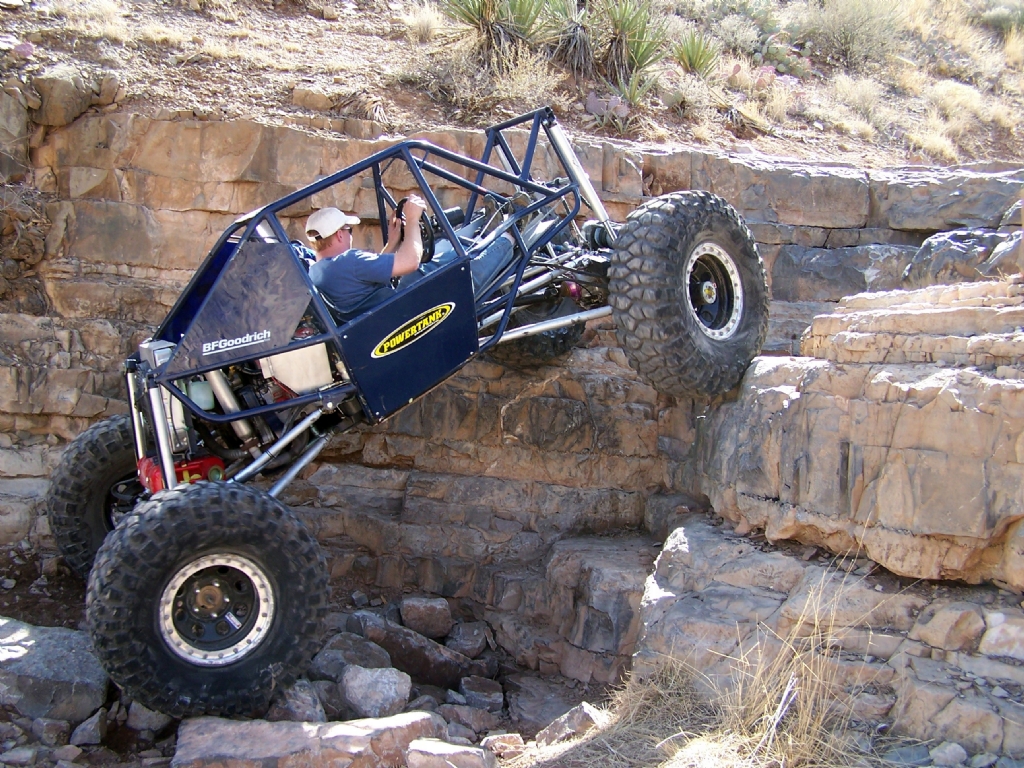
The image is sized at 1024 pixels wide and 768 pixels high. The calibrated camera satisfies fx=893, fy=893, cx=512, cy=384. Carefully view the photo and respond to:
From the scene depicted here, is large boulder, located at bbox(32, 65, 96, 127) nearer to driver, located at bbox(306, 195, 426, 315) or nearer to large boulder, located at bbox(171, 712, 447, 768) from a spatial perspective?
driver, located at bbox(306, 195, 426, 315)

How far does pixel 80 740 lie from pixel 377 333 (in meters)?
2.56

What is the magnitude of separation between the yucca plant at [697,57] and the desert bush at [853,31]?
10.7ft

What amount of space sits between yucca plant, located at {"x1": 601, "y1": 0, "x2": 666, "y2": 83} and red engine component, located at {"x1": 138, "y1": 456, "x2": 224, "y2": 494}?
7.00m

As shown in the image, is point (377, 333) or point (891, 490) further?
point (377, 333)

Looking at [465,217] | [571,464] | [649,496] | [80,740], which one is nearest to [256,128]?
[465,217]

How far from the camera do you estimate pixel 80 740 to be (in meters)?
4.39

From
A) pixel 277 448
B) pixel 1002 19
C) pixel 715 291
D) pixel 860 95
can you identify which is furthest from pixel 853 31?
pixel 277 448

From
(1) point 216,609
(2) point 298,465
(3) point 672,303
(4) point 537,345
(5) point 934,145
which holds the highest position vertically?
(5) point 934,145

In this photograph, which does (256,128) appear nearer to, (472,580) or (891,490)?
(472,580)

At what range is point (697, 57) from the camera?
36.6 ft

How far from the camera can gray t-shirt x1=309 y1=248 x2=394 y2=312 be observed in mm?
5219

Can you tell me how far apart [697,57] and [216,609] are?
923 cm

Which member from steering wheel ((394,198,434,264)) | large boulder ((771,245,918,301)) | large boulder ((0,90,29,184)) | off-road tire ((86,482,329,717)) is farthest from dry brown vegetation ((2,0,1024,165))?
off-road tire ((86,482,329,717))

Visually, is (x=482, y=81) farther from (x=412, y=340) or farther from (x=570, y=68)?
(x=412, y=340)
